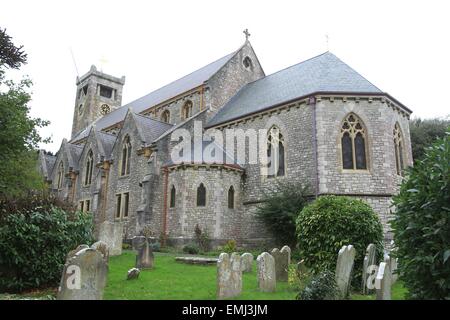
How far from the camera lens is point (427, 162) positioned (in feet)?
22.2

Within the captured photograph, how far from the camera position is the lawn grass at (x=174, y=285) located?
840cm

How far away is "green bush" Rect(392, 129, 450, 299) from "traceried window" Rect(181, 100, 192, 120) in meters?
22.0

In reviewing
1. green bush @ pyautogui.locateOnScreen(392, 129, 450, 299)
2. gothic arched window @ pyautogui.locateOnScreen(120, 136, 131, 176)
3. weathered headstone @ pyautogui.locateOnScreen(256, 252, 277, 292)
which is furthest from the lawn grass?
gothic arched window @ pyautogui.locateOnScreen(120, 136, 131, 176)

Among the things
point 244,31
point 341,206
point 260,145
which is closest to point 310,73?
point 260,145

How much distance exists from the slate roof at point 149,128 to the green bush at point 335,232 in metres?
14.9

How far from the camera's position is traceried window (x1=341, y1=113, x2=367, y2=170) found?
18.6 m

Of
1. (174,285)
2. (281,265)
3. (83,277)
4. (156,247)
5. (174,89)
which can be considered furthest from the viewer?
(174,89)

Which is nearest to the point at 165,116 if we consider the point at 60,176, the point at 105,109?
the point at 60,176

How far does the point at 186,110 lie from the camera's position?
2819 centimetres

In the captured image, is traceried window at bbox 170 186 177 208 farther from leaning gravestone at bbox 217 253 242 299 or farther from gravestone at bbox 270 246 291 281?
leaning gravestone at bbox 217 253 242 299

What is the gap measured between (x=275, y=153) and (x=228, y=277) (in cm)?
1293

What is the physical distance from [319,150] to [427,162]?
11.8 meters

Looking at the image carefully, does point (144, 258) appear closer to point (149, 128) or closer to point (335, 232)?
point (335, 232)

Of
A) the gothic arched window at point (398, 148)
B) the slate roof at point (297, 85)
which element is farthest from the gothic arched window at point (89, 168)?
the gothic arched window at point (398, 148)
